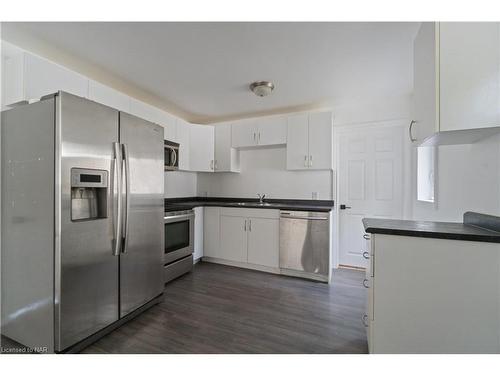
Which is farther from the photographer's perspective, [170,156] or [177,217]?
[170,156]

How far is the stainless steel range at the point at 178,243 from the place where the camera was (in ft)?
9.03

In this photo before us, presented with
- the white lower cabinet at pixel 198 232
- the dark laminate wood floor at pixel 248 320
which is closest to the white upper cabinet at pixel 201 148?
the white lower cabinet at pixel 198 232

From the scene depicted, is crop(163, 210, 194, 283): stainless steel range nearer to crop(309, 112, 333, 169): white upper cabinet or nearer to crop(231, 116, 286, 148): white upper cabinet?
crop(231, 116, 286, 148): white upper cabinet

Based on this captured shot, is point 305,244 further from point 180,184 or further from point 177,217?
point 180,184

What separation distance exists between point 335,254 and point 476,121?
8.39 feet

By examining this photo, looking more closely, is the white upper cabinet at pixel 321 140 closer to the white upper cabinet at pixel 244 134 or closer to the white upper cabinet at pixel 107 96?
the white upper cabinet at pixel 244 134

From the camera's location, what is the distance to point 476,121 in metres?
1.25

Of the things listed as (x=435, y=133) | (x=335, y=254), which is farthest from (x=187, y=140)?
(x=435, y=133)

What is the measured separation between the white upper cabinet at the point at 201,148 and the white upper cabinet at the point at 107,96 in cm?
122

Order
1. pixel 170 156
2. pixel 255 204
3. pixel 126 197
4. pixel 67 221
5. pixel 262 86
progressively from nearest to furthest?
pixel 67 221
pixel 126 197
pixel 262 86
pixel 170 156
pixel 255 204

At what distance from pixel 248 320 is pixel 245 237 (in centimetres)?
140

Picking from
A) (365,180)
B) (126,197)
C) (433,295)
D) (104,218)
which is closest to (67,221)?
(104,218)

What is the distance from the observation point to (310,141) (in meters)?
3.33
